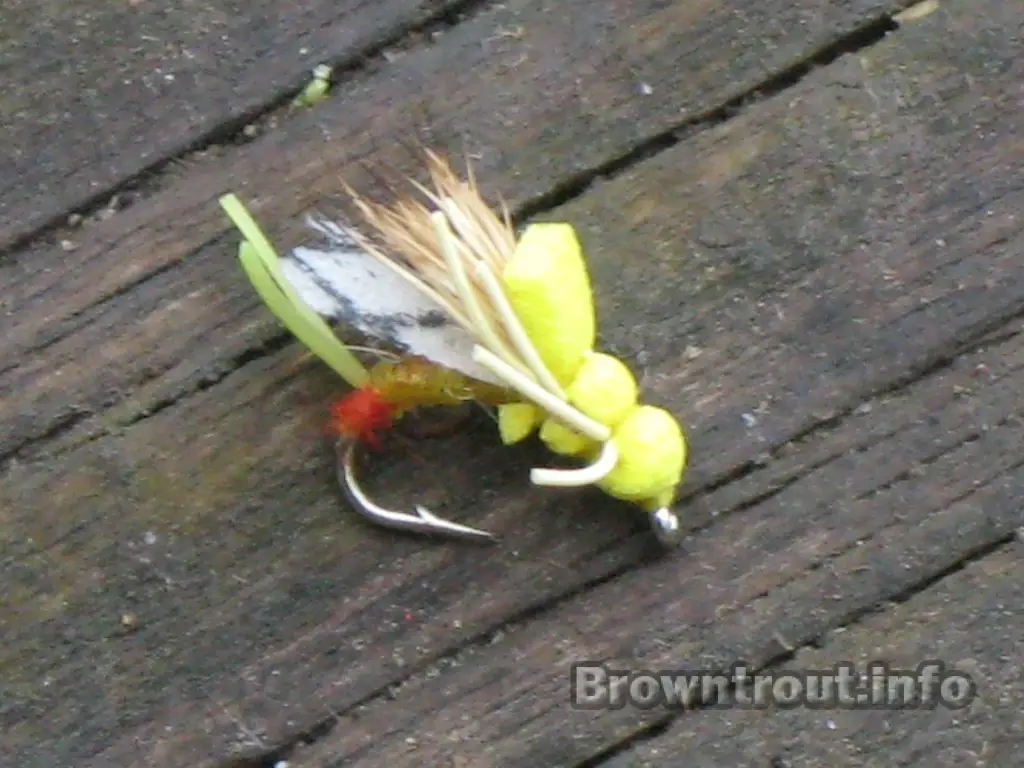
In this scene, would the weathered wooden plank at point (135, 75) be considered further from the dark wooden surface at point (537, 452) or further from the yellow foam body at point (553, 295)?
the yellow foam body at point (553, 295)

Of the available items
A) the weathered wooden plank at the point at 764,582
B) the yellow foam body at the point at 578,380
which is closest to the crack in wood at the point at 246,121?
the yellow foam body at the point at 578,380

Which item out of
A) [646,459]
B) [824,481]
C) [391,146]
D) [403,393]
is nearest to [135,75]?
[391,146]

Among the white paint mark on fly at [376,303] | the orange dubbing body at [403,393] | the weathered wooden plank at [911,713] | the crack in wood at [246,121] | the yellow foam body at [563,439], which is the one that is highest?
the crack in wood at [246,121]

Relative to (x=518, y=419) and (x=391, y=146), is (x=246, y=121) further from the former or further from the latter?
(x=518, y=419)

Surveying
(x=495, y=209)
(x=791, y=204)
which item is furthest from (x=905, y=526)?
(x=495, y=209)

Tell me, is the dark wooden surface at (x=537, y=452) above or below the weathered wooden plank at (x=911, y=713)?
above

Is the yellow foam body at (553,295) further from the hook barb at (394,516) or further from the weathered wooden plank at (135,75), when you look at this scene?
the weathered wooden plank at (135,75)

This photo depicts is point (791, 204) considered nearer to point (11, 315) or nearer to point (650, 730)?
point (650, 730)

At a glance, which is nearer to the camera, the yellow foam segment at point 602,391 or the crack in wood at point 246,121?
the yellow foam segment at point 602,391
